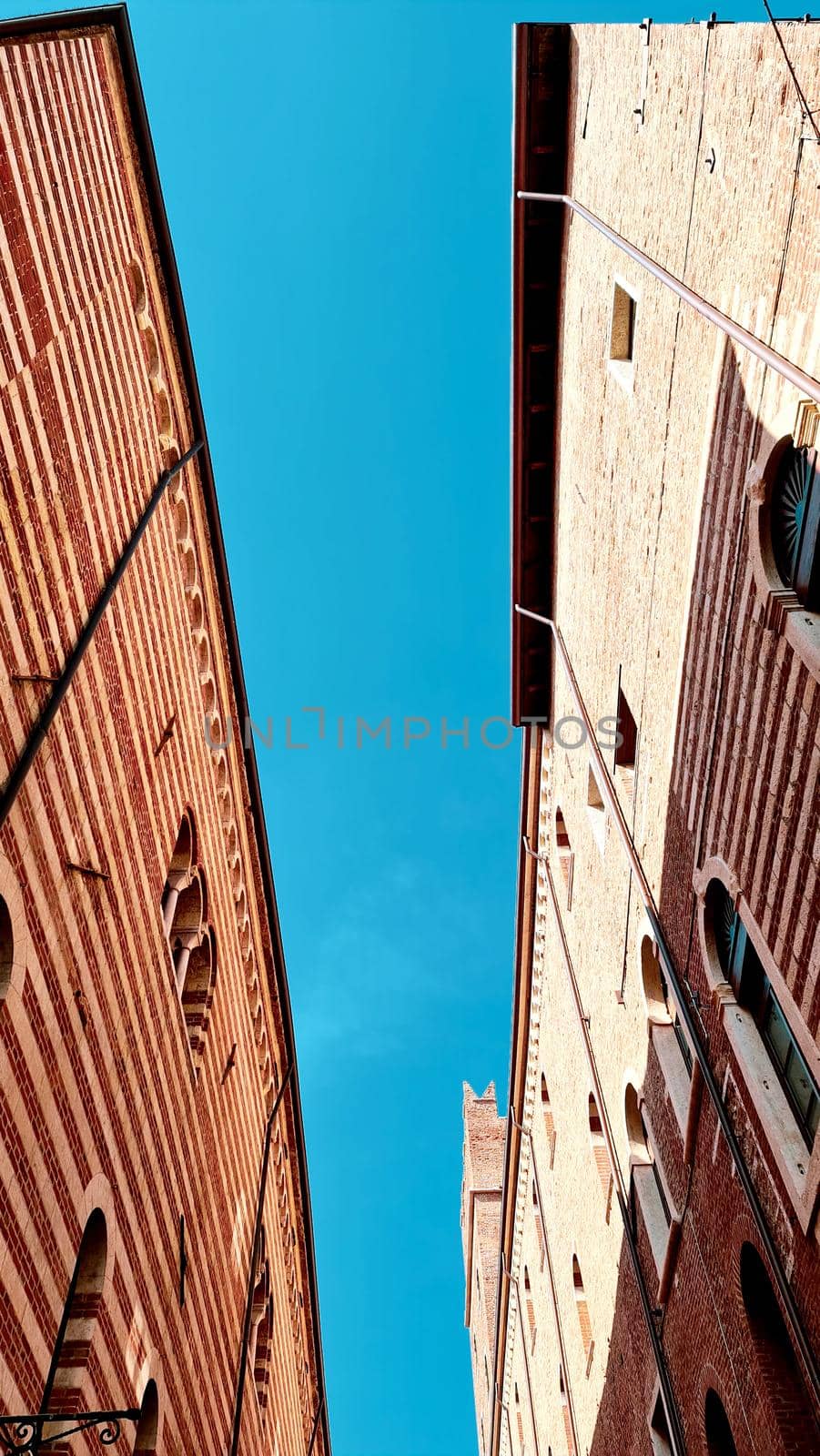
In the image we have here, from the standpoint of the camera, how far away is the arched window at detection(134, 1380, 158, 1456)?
24.3 feet

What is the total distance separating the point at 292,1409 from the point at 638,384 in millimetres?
14733

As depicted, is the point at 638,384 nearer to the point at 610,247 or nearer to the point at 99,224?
the point at 610,247

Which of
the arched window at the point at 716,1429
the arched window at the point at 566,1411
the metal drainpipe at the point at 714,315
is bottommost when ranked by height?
the arched window at the point at 566,1411

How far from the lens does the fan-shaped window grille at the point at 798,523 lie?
21.4 ft

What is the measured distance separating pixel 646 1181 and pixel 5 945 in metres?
8.16

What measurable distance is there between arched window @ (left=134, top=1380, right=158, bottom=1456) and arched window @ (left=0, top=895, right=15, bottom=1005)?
12.7 feet

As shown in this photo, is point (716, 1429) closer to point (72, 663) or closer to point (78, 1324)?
point (78, 1324)

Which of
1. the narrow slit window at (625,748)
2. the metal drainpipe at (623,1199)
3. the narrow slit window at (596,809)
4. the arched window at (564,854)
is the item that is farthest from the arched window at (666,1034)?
the arched window at (564,854)

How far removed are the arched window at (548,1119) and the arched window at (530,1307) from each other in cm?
445

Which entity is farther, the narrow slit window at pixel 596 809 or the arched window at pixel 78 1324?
the narrow slit window at pixel 596 809

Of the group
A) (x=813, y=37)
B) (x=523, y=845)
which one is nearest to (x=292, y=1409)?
(x=523, y=845)

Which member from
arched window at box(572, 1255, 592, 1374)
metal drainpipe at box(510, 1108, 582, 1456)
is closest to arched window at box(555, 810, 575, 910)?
arched window at box(572, 1255, 592, 1374)

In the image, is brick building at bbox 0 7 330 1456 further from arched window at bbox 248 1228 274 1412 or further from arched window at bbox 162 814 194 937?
arched window at bbox 248 1228 274 1412

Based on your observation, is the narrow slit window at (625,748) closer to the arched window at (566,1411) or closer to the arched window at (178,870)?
the arched window at (178,870)
